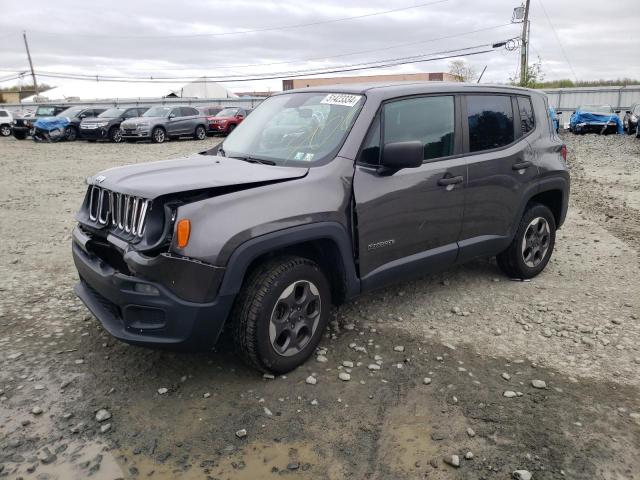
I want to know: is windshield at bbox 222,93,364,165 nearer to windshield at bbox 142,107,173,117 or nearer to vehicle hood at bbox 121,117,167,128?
vehicle hood at bbox 121,117,167,128

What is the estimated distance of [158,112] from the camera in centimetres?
2367

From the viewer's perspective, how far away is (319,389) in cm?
336

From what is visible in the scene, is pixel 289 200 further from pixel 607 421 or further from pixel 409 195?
pixel 607 421

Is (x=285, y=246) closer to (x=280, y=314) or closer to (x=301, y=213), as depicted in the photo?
(x=301, y=213)

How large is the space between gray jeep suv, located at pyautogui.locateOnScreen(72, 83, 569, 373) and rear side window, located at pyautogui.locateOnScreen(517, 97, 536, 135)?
19mm

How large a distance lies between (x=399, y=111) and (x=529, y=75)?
4635 cm

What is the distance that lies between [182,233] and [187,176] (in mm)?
527

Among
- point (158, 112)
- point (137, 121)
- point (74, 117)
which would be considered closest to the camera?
point (137, 121)

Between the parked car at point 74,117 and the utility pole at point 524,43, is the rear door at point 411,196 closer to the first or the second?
the parked car at point 74,117

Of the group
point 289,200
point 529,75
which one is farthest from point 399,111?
point 529,75

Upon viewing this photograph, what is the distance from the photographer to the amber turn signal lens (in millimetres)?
2963

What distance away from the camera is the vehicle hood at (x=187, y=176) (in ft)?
10.3

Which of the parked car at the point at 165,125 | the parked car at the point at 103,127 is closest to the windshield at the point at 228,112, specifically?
the parked car at the point at 165,125

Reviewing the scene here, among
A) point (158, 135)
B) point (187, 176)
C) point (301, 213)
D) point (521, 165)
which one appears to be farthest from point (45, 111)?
point (301, 213)
